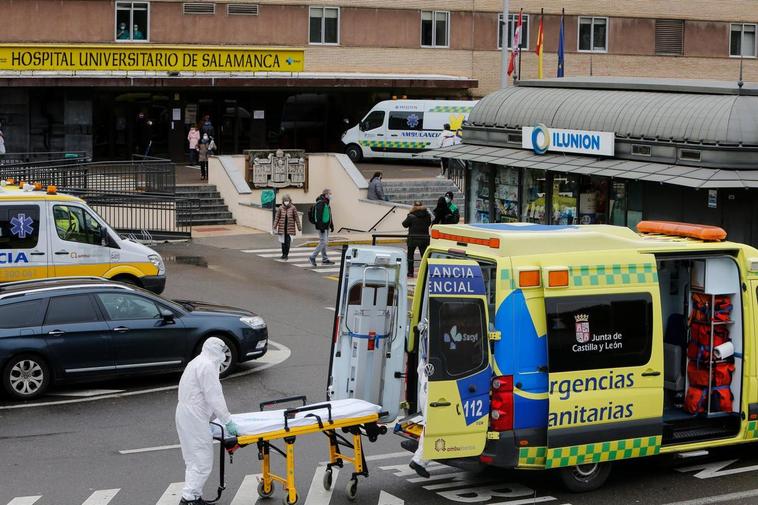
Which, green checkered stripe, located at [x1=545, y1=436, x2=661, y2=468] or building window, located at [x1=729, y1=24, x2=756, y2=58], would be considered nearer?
green checkered stripe, located at [x1=545, y1=436, x2=661, y2=468]

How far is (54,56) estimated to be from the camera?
141 ft

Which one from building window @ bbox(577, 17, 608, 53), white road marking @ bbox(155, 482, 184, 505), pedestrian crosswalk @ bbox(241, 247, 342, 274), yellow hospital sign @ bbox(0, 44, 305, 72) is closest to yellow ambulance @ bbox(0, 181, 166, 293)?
pedestrian crosswalk @ bbox(241, 247, 342, 274)

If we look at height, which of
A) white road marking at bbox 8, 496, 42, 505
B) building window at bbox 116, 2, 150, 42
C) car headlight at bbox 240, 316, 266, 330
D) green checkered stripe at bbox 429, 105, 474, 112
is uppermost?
building window at bbox 116, 2, 150, 42

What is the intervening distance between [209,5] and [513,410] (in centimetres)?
3851

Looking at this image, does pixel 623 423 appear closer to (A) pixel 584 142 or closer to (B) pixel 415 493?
(B) pixel 415 493

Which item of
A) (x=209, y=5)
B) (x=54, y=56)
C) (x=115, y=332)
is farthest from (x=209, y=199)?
(x=115, y=332)

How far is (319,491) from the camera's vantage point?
11.9 metres

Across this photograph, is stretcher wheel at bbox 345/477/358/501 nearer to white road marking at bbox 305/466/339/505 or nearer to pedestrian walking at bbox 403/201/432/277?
white road marking at bbox 305/466/339/505

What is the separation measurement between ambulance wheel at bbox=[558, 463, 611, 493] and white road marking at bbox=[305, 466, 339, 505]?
7.34 feet

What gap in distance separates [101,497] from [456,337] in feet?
12.2

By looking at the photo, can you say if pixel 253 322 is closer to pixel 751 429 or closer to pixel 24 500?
pixel 24 500

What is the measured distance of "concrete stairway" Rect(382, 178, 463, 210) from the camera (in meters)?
39.9

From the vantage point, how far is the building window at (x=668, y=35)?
56.1m

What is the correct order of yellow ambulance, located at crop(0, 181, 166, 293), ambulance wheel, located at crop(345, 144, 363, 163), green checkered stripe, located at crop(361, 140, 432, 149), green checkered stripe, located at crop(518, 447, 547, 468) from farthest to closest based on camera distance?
ambulance wheel, located at crop(345, 144, 363, 163)
green checkered stripe, located at crop(361, 140, 432, 149)
yellow ambulance, located at crop(0, 181, 166, 293)
green checkered stripe, located at crop(518, 447, 547, 468)
